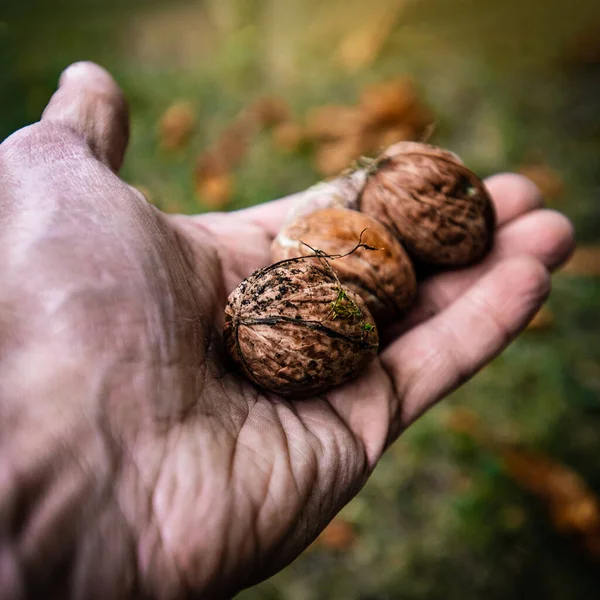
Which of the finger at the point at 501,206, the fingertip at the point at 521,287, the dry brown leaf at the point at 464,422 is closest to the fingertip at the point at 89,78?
the finger at the point at 501,206

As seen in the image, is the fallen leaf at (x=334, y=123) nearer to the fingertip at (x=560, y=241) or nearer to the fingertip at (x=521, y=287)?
the fingertip at (x=560, y=241)

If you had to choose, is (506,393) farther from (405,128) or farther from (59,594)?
(59,594)

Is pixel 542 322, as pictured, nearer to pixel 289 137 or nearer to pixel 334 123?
pixel 334 123

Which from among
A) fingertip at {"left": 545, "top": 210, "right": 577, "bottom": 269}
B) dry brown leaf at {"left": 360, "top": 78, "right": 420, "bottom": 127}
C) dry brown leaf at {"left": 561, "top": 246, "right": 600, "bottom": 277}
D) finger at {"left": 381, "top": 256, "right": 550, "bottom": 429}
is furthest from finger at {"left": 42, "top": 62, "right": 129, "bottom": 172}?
dry brown leaf at {"left": 561, "top": 246, "right": 600, "bottom": 277}

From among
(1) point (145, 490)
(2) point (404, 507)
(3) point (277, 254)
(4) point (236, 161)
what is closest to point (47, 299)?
(1) point (145, 490)

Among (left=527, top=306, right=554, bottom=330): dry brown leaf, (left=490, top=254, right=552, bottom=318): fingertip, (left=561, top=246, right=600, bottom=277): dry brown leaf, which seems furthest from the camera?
(left=561, top=246, right=600, bottom=277): dry brown leaf

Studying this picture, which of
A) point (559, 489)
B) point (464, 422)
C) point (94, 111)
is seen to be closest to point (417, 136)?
point (464, 422)

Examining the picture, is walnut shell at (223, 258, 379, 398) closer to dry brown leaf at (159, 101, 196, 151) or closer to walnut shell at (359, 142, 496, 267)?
walnut shell at (359, 142, 496, 267)
